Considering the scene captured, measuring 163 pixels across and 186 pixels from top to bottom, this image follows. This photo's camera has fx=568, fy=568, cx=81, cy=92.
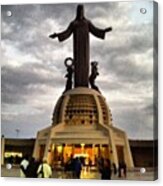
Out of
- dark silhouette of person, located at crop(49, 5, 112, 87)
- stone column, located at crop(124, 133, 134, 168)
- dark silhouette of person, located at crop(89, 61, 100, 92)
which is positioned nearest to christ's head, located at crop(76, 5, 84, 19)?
dark silhouette of person, located at crop(49, 5, 112, 87)

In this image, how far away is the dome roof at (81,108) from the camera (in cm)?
217

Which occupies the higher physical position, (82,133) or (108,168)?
(82,133)

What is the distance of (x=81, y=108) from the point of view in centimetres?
219

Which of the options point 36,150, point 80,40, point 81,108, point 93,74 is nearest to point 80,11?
point 80,40

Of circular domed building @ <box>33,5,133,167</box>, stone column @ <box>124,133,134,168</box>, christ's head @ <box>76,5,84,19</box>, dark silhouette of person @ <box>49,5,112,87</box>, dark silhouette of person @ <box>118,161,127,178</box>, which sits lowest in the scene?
dark silhouette of person @ <box>118,161,127,178</box>

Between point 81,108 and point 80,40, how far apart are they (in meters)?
0.26

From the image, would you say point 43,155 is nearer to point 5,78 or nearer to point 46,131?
point 46,131

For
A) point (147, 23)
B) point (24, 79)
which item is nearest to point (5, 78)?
point (24, 79)

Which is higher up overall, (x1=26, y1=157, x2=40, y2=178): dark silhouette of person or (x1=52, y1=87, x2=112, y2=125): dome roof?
(x1=52, y1=87, x2=112, y2=125): dome roof

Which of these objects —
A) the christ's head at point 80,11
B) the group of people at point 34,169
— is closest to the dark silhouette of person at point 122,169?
the group of people at point 34,169

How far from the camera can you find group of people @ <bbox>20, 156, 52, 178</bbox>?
2.19 meters

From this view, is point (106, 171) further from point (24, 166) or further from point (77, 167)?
point (24, 166)

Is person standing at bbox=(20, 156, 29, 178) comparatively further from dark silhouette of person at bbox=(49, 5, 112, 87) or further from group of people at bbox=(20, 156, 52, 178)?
dark silhouette of person at bbox=(49, 5, 112, 87)

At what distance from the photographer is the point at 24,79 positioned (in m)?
2.24
